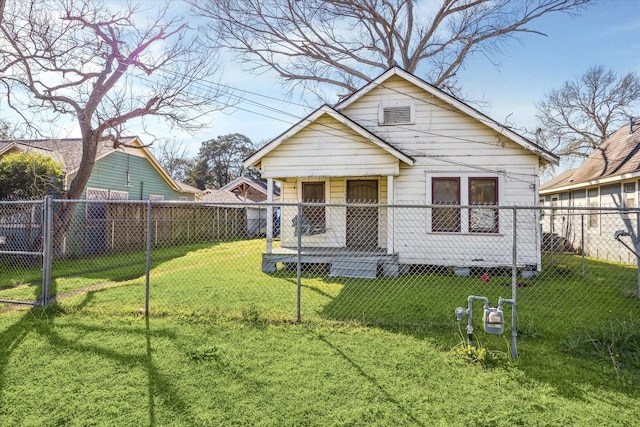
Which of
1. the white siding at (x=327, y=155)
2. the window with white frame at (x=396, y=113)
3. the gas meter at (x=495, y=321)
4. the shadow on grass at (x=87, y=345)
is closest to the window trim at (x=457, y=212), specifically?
the white siding at (x=327, y=155)

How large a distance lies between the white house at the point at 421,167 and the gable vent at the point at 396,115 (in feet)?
0.10

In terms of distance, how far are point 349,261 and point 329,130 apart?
3646mm

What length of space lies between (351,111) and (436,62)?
37.2 ft

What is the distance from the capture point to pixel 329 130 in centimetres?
1030

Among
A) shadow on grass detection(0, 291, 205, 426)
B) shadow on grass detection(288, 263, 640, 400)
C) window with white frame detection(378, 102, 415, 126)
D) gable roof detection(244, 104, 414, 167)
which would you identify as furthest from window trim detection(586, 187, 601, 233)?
shadow on grass detection(0, 291, 205, 426)

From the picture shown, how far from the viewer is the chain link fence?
19.9 ft

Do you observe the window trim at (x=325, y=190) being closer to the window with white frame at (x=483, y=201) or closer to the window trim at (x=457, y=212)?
the window trim at (x=457, y=212)

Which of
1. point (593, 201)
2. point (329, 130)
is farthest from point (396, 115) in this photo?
point (593, 201)

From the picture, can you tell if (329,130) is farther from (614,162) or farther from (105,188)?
(614,162)

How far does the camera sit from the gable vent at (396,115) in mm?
10977

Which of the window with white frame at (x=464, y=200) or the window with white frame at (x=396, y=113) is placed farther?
the window with white frame at (x=396, y=113)

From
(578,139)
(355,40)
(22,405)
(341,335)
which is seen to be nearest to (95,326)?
(22,405)

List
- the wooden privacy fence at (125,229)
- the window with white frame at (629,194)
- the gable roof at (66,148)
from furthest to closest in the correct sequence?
the gable roof at (66,148)
the wooden privacy fence at (125,229)
the window with white frame at (629,194)

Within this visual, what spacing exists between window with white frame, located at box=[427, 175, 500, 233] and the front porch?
1738mm
